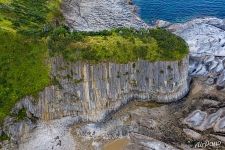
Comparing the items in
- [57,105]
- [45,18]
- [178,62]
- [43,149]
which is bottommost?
[43,149]

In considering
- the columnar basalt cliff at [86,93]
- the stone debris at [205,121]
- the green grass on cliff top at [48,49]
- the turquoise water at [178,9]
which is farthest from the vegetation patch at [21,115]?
the turquoise water at [178,9]

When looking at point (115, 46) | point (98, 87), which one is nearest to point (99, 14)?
point (115, 46)

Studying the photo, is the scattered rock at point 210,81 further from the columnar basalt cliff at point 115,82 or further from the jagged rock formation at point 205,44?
the columnar basalt cliff at point 115,82

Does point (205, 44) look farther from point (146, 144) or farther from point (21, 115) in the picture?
point (21, 115)

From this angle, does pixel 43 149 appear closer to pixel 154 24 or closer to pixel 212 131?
pixel 212 131

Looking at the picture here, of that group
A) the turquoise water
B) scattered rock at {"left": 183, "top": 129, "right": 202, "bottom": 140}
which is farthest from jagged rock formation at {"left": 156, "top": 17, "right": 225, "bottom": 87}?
scattered rock at {"left": 183, "top": 129, "right": 202, "bottom": 140}

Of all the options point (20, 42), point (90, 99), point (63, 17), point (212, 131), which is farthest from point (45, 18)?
point (212, 131)

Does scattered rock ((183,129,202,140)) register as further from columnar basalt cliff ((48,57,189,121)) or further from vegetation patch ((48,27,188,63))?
vegetation patch ((48,27,188,63))
